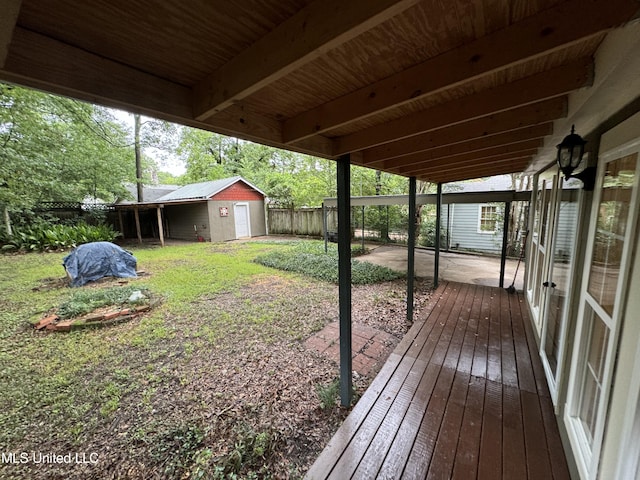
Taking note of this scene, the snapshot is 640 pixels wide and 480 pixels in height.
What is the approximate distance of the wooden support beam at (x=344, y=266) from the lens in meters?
2.10

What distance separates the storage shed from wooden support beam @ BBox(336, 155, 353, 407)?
10.9m

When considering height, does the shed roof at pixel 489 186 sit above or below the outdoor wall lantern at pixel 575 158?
above

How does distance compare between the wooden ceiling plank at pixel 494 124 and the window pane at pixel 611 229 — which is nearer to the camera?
the window pane at pixel 611 229

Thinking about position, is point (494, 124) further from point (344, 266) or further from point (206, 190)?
point (206, 190)

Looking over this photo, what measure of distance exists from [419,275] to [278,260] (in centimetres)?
405

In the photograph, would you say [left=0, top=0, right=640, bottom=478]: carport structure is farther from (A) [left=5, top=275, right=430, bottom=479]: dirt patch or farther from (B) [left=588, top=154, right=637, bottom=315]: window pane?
(A) [left=5, top=275, right=430, bottom=479]: dirt patch

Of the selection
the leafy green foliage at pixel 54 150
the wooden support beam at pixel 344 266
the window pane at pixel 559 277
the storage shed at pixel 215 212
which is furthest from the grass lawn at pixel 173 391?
the storage shed at pixel 215 212

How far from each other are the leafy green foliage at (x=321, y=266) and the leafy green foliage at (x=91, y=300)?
3414 millimetres

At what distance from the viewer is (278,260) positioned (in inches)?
306

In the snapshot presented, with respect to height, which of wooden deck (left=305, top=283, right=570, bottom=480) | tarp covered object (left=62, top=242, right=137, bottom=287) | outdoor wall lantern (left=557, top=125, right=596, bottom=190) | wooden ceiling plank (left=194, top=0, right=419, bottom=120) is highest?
wooden ceiling plank (left=194, top=0, right=419, bottom=120)

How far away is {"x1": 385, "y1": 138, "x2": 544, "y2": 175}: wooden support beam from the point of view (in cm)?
272

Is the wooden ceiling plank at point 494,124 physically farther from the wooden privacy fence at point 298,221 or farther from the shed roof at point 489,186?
the shed roof at point 489,186

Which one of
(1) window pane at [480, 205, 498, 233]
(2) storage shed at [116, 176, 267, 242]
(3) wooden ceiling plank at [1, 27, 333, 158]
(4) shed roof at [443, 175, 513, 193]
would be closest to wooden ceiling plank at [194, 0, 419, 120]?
(3) wooden ceiling plank at [1, 27, 333, 158]

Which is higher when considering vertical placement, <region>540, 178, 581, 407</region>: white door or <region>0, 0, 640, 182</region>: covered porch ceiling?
<region>0, 0, 640, 182</region>: covered porch ceiling
